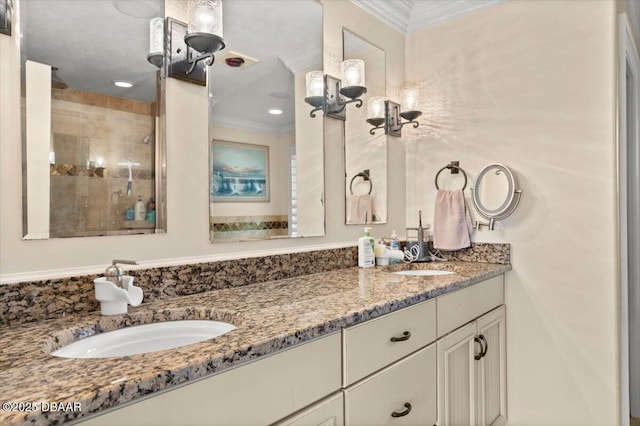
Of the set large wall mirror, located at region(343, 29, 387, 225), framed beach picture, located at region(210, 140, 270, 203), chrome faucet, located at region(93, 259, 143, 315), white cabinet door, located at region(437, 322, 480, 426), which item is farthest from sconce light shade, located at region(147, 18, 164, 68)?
white cabinet door, located at region(437, 322, 480, 426)

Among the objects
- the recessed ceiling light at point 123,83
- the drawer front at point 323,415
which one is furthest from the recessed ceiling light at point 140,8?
the drawer front at point 323,415

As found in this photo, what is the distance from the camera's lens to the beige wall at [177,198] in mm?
1069

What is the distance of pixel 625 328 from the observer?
1935 millimetres

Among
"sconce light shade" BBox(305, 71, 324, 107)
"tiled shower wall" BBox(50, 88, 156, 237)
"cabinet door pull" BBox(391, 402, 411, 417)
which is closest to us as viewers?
"tiled shower wall" BBox(50, 88, 156, 237)

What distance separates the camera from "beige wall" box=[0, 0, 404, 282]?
42.1 inches

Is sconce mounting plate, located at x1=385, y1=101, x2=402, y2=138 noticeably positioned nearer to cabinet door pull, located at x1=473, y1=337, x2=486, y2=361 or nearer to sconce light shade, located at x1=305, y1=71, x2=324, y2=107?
sconce light shade, located at x1=305, y1=71, x2=324, y2=107

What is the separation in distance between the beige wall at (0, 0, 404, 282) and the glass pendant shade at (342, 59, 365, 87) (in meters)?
0.08

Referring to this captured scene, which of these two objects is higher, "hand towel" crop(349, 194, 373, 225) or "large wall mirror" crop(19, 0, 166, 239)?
"large wall mirror" crop(19, 0, 166, 239)

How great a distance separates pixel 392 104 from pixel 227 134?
3.89 ft

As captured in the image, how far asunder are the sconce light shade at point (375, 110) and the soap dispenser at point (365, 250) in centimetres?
64

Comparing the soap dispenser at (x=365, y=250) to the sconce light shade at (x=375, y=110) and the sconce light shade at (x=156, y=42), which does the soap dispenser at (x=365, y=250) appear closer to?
the sconce light shade at (x=375, y=110)

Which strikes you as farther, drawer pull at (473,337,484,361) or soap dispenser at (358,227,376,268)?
soap dispenser at (358,227,376,268)

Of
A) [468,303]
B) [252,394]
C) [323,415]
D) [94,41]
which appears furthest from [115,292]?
[468,303]

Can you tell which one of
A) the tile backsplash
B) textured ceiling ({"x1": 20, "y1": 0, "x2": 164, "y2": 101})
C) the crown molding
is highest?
the crown molding
